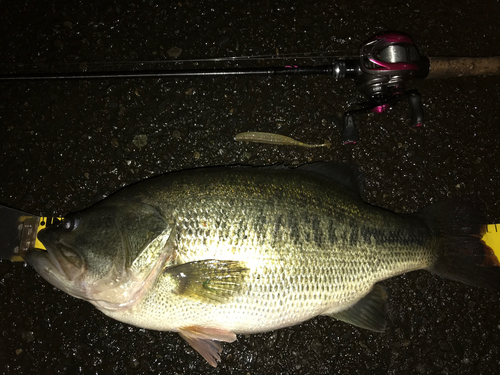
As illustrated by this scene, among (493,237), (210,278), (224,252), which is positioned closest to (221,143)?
(224,252)

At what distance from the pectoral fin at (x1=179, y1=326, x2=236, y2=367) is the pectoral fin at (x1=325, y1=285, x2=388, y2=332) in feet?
2.19

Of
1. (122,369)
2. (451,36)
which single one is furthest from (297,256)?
(451,36)

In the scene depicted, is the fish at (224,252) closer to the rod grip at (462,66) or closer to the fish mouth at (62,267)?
the fish mouth at (62,267)

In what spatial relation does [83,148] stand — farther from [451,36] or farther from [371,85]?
[451,36]

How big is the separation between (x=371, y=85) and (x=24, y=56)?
99.3 inches

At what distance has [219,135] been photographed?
2275 millimetres

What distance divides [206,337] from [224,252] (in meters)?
0.54

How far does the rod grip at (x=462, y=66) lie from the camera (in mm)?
2166

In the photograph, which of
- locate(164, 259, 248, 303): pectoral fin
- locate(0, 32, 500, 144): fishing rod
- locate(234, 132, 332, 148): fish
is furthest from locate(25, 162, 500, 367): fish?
locate(0, 32, 500, 144): fishing rod

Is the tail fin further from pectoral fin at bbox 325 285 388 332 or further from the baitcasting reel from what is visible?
the baitcasting reel

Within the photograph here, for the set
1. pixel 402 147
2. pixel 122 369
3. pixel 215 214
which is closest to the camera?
pixel 215 214

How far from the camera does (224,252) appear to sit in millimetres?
1643

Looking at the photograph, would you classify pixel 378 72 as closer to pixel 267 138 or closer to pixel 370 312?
pixel 267 138

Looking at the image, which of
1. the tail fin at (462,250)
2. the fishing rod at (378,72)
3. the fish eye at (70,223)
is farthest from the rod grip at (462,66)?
the fish eye at (70,223)
